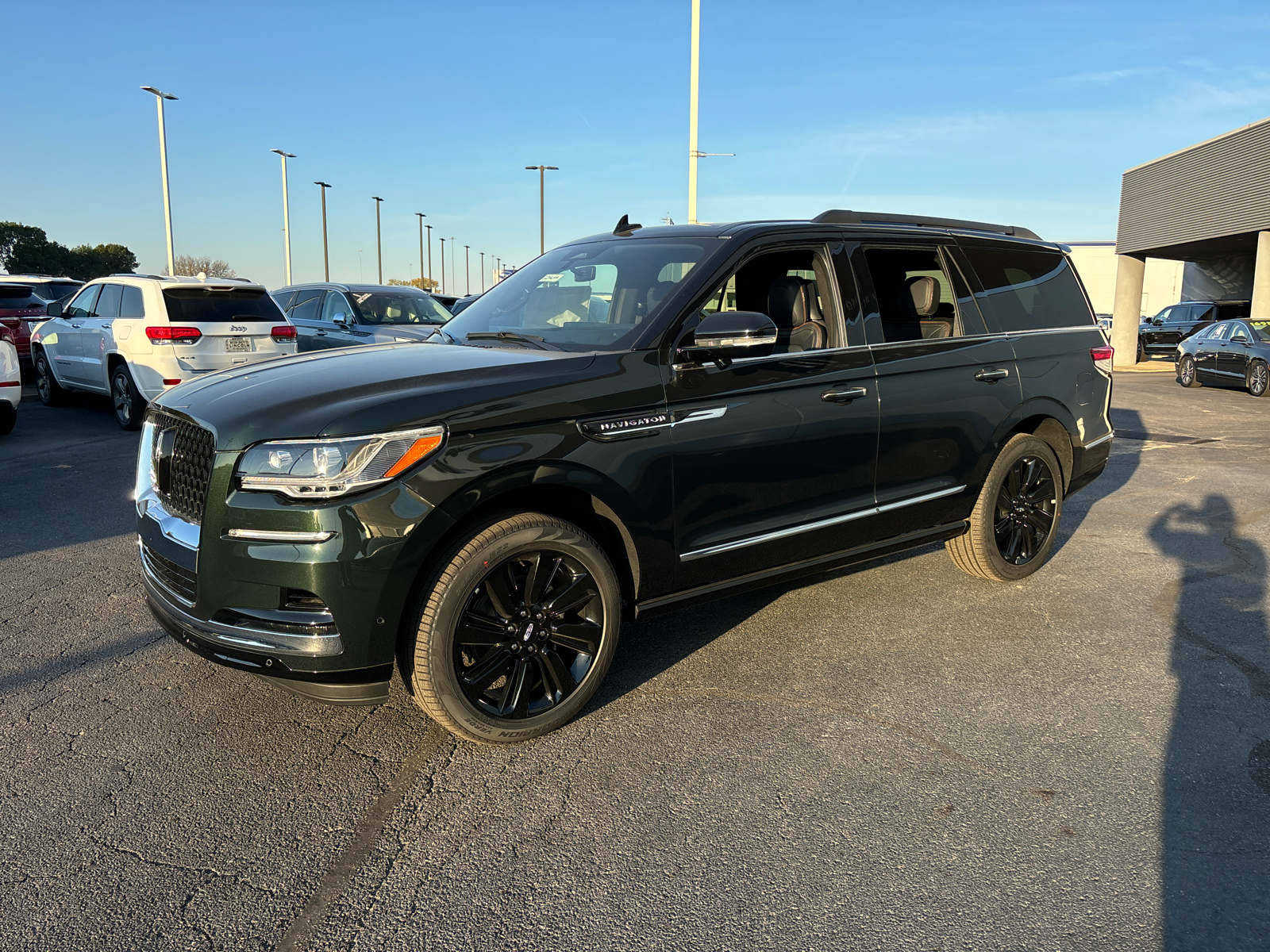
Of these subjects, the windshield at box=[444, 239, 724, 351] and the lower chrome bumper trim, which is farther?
the windshield at box=[444, 239, 724, 351]

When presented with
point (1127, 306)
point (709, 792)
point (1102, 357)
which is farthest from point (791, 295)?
point (1127, 306)

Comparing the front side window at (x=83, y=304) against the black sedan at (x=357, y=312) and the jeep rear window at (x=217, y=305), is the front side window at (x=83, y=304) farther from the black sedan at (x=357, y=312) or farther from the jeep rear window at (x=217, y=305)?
the black sedan at (x=357, y=312)

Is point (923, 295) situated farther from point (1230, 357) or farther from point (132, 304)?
point (1230, 357)

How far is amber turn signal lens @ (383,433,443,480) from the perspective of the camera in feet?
10.2

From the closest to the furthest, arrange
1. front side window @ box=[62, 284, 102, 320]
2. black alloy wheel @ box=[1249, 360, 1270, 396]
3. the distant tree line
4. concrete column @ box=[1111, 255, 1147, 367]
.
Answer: front side window @ box=[62, 284, 102, 320] < black alloy wheel @ box=[1249, 360, 1270, 396] < concrete column @ box=[1111, 255, 1147, 367] < the distant tree line

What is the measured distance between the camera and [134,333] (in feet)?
36.3

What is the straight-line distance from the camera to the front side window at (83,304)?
Answer: 12.3m

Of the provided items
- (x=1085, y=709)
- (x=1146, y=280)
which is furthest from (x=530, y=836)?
(x=1146, y=280)

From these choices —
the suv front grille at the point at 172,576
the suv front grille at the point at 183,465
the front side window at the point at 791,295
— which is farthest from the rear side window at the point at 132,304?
the front side window at the point at 791,295

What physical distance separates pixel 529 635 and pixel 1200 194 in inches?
1141

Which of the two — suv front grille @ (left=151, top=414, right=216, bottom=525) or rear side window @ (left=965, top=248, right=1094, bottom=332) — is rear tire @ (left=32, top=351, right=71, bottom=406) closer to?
suv front grille @ (left=151, top=414, right=216, bottom=525)

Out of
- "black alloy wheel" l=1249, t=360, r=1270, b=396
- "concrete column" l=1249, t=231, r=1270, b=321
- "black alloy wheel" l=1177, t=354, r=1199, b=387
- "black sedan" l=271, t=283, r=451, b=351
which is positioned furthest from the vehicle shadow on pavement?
"concrete column" l=1249, t=231, r=1270, b=321

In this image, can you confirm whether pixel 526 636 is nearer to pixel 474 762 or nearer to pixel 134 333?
pixel 474 762

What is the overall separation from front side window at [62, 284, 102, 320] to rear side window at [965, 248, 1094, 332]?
11.2 metres
